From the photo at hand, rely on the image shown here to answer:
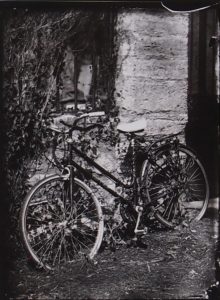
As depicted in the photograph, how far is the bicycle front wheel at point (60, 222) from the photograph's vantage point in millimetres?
3549

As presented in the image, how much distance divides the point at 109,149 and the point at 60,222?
29.8 inches

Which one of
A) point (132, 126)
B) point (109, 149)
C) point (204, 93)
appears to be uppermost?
point (204, 93)

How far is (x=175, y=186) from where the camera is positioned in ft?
12.6

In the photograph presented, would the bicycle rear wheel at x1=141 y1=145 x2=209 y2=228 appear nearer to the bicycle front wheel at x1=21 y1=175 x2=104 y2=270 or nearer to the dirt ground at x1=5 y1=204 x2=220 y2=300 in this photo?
the dirt ground at x1=5 y1=204 x2=220 y2=300

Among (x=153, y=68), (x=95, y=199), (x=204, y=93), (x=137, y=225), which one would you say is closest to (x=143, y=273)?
(x=137, y=225)

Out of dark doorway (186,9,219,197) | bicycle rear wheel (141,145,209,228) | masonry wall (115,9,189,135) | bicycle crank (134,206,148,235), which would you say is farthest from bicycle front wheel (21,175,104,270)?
dark doorway (186,9,219,197)

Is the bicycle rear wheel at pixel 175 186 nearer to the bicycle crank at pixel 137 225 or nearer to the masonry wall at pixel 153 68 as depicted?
the bicycle crank at pixel 137 225

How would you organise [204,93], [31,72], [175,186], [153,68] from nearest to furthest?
[31,72], [153,68], [204,93], [175,186]

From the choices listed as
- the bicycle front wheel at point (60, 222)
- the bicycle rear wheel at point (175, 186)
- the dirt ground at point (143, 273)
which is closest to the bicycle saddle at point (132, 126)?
the bicycle rear wheel at point (175, 186)

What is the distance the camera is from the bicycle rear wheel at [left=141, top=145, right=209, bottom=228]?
3.82 meters

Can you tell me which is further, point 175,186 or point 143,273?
point 175,186

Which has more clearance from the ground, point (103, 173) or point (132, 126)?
point (132, 126)

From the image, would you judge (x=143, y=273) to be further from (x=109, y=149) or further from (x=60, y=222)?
(x=109, y=149)

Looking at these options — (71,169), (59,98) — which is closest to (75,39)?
(59,98)
